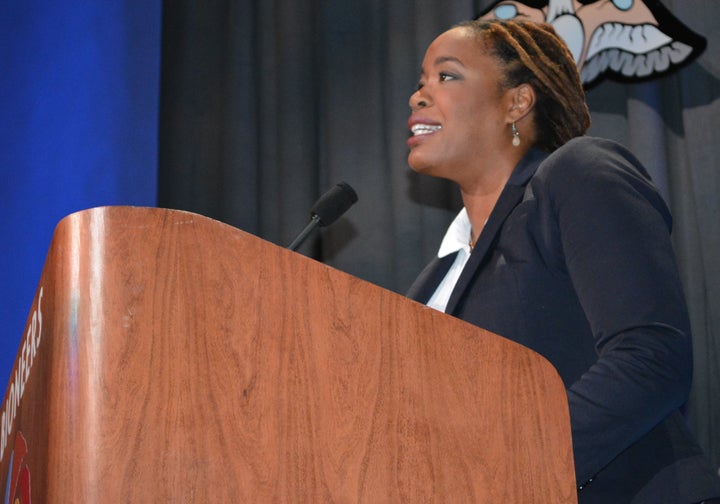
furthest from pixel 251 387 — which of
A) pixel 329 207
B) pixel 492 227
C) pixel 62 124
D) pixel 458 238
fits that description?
pixel 62 124

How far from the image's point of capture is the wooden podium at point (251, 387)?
793mm

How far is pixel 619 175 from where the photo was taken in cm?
122

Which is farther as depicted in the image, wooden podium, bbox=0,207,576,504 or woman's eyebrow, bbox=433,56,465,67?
woman's eyebrow, bbox=433,56,465,67

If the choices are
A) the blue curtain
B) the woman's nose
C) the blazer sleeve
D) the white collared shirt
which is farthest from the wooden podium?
the blue curtain

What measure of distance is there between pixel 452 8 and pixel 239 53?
0.72m

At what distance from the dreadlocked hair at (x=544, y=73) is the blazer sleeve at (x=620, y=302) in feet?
1.66

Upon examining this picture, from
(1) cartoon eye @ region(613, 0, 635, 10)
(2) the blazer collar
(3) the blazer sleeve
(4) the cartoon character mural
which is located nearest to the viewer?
(3) the blazer sleeve

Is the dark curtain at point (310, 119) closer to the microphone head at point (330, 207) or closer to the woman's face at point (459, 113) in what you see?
the woman's face at point (459, 113)

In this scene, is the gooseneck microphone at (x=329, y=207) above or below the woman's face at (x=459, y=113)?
below

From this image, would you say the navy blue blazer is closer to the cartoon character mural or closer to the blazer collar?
the blazer collar

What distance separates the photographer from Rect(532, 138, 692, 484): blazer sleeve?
1019mm

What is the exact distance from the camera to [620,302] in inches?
43.0

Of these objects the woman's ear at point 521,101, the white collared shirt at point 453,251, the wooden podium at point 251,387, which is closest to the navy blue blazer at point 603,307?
the wooden podium at point 251,387

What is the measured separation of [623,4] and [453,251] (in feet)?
4.11
